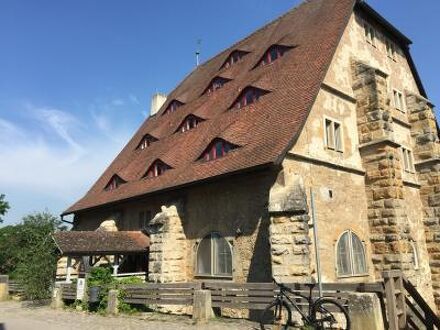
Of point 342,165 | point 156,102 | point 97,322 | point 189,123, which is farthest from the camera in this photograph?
point 156,102

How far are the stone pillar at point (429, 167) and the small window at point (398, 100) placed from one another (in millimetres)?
347

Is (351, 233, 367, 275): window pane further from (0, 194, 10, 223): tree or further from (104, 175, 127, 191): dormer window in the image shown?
(0, 194, 10, 223): tree

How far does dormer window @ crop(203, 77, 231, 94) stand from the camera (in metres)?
21.2

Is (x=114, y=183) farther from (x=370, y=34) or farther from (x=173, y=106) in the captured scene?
(x=370, y=34)

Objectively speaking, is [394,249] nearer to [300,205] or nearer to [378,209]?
[378,209]

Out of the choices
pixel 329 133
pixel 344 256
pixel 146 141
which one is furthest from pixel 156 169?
pixel 344 256

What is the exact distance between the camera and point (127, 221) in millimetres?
19656

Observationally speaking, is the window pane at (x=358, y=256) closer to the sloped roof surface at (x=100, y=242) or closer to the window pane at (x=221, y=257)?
the window pane at (x=221, y=257)

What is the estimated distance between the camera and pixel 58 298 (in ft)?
50.6

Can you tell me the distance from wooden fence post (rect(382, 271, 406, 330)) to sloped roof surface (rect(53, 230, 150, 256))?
37.0 feet

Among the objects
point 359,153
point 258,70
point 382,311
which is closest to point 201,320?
point 382,311

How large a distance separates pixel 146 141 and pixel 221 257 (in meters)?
11.0

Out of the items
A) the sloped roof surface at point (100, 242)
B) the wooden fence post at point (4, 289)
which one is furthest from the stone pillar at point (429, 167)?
the wooden fence post at point (4, 289)

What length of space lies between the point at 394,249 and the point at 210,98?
11.4 m
